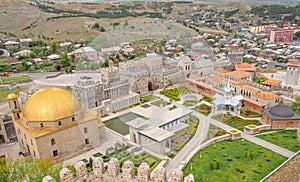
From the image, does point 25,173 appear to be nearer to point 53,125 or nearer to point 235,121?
point 53,125

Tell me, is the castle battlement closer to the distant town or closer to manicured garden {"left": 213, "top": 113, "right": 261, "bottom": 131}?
the distant town

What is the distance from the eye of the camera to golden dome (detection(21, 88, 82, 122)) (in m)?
22.4

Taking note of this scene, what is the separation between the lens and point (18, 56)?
66.2m

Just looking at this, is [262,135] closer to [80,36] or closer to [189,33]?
[189,33]

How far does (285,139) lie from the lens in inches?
1033

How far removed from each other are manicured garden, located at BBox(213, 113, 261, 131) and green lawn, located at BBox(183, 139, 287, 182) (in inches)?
161

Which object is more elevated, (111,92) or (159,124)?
(159,124)

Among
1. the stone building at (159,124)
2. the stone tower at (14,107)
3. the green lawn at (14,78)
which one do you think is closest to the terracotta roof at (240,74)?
the stone building at (159,124)

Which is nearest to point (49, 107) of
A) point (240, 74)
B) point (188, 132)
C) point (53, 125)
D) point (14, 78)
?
point (53, 125)

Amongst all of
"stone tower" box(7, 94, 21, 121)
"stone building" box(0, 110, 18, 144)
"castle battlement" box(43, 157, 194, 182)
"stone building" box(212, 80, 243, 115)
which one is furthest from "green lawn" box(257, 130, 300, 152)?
"stone building" box(0, 110, 18, 144)

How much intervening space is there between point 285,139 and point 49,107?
23802 millimetres

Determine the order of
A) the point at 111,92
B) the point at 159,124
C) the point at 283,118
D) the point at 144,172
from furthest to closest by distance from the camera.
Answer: the point at 111,92
the point at 283,118
the point at 159,124
the point at 144,172

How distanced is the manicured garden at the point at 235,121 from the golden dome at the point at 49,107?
18.0 m

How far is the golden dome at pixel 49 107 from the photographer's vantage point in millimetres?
22375
